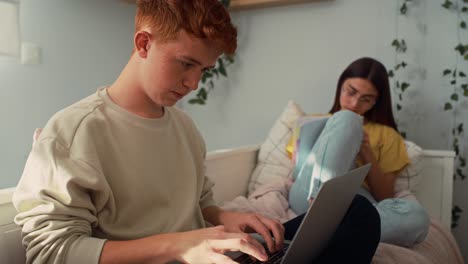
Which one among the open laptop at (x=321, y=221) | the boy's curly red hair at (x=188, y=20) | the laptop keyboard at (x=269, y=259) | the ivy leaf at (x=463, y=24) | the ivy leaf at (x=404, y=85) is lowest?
the laptop keyboard at (x=269, y=259)

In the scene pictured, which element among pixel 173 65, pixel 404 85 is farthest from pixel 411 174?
pixel 173 65

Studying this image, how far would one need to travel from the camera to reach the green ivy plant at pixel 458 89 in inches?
68.2

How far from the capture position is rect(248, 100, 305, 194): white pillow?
170cm

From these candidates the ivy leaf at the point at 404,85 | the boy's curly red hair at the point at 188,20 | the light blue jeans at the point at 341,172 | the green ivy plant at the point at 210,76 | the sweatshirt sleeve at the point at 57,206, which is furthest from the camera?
the green ivy plant at the point at 210,76

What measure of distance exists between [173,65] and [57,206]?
0.30 metres

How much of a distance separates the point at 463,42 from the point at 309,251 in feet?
4.86

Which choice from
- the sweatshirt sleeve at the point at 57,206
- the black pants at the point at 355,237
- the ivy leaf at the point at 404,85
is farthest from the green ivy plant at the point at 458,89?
the sweatshirt sleeve at the point at 57,206

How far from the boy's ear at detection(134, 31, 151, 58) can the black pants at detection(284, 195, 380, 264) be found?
450mm

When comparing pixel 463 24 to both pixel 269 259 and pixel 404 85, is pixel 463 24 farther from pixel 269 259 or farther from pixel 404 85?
pixel 269 259

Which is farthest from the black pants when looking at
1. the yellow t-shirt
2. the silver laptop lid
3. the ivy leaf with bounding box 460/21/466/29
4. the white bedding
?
the ivy leaf with bounding box 460/21/466/29

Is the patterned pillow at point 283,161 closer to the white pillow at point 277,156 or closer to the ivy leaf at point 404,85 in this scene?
the white pillow at point 277,156

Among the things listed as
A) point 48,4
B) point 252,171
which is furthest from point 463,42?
point 48,4

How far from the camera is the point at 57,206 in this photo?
1.93ft

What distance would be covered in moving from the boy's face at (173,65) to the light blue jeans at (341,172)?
0.58 meters
